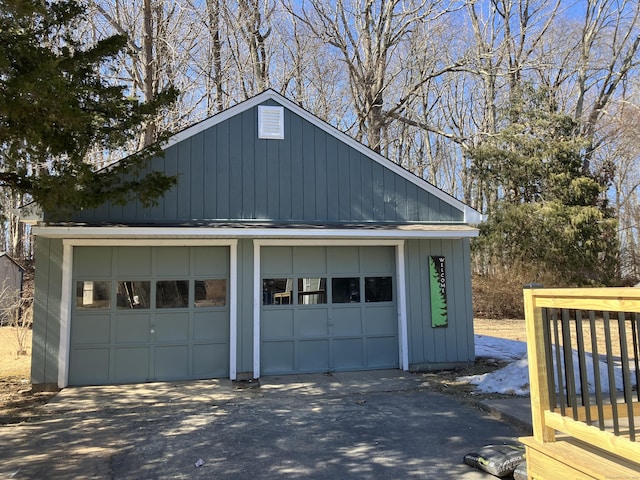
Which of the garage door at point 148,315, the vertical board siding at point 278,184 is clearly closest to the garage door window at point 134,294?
the garage door at point 148,315

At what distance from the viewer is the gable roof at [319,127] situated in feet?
27.7

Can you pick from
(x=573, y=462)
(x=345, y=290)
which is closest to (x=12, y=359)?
(x=345, y=290)

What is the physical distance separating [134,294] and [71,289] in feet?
3.33

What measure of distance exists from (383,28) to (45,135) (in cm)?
1751

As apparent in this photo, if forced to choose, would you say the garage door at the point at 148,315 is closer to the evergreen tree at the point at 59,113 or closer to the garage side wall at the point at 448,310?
the evergreen tree at the point at 59,113

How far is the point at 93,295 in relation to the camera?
26.5 ft

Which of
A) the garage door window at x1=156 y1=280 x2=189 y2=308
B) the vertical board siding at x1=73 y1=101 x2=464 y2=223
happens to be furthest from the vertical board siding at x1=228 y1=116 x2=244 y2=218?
the garage door window at x1=156 y1=280 x2=189 y2=308

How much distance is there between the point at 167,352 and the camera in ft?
26.8

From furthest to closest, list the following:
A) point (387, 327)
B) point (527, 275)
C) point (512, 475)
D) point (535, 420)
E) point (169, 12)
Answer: point (527, 275) < point (169, 12) < point (387, 327) < point (512, 475) < point (535, 420)

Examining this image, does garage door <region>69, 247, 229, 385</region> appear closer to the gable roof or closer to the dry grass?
the dry grass

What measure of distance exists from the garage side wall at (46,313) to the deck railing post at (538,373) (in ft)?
24.3

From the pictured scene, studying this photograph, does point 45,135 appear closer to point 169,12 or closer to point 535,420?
point 535,420

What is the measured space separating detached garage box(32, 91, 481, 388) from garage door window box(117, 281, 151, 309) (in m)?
0.02

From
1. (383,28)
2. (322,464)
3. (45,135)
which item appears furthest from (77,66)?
(383,28)
